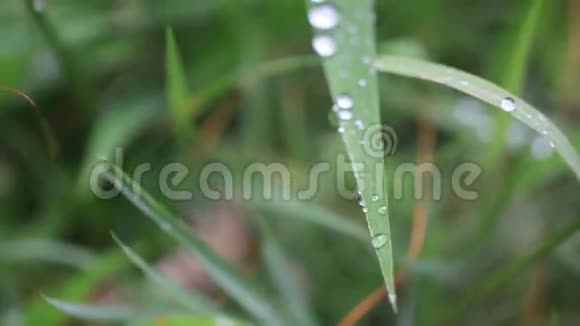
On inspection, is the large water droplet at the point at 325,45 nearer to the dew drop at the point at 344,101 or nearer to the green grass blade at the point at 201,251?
the dew drop at the point at 344,101

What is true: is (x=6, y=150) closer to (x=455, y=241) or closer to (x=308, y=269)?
(x=308, y=269)

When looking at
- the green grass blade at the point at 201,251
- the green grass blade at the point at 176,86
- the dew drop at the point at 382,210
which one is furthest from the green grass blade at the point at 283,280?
the dew drop at the point at 382,210

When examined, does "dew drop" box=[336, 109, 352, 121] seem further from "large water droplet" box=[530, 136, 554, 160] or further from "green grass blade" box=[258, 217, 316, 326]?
"large water droplet" box=[530, 136, 554, 160]

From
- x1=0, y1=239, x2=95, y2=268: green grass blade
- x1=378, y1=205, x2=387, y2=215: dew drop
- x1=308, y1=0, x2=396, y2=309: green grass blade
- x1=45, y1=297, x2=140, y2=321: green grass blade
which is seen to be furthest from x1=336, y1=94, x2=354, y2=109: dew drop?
x1=0, y1=239, x2=95, y2=268: green grass blade

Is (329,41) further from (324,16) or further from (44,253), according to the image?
(44,253)

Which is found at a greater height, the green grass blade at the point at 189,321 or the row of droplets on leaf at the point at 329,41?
the row of droplets on leaf at the point at 329,41
